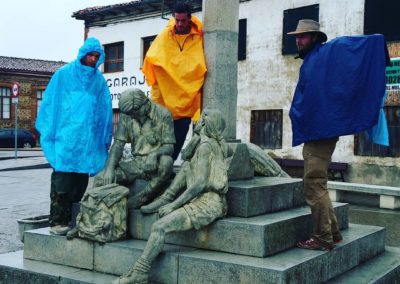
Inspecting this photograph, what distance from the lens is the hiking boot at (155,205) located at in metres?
5.14

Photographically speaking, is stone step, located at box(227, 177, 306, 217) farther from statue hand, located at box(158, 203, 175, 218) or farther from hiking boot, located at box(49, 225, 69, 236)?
hiking boot, located at box(49, 225, 69, 236)

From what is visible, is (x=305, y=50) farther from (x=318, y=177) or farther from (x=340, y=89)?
(x=318, y=177)

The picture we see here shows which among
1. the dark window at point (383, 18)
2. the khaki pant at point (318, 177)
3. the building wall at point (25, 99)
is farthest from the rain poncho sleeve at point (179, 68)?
the building wall at point (25, 99)

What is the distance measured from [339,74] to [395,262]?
2159mm

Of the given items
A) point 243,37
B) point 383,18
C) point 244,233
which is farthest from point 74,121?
point 243,37

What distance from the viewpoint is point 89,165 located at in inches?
221

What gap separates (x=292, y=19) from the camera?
17.4m

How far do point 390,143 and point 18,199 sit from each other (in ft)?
32.6

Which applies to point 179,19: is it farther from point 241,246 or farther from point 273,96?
point 273,96

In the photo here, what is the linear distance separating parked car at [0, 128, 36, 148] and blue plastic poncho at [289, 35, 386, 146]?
32447 millimetres

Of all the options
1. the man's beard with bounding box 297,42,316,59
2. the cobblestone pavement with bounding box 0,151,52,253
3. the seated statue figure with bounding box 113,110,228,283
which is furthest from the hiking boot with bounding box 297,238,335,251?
the cobblestone pavement with bounding box 0,151,52,253

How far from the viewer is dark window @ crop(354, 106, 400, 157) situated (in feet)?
51.1

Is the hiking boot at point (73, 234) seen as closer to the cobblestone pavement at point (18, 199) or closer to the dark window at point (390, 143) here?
the cobblestone pavement at point (18, 199)

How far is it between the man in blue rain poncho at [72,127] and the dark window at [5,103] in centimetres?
3492
